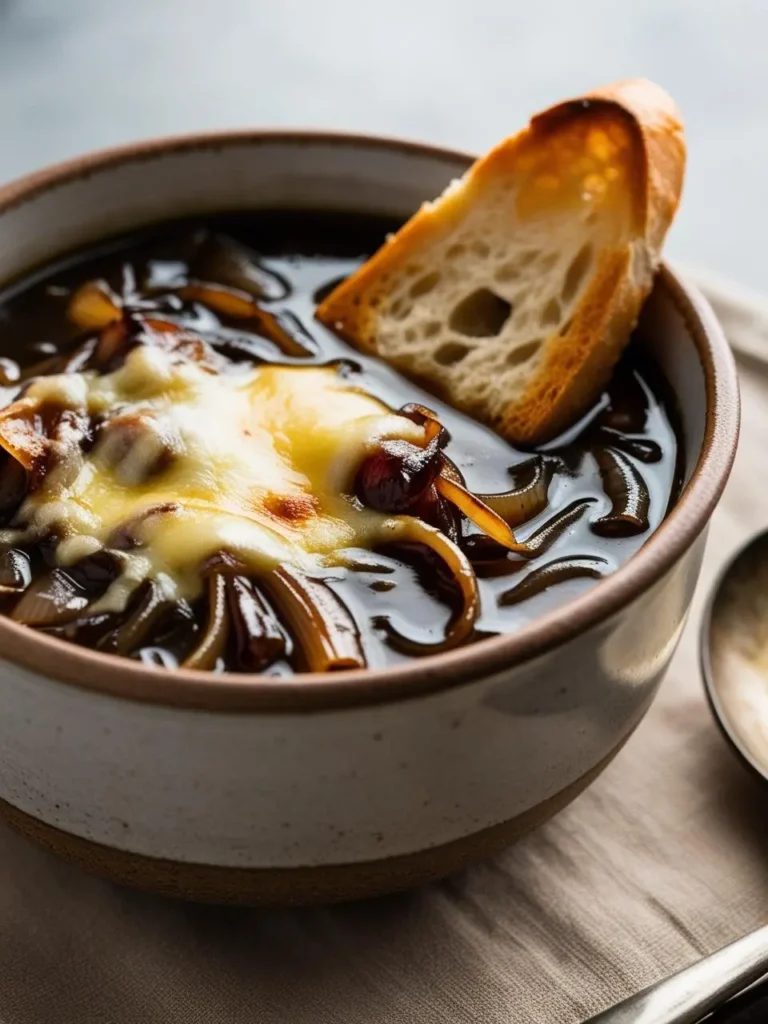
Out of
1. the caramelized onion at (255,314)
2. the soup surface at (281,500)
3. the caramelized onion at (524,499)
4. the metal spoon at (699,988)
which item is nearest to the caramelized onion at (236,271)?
the caramelized onion at (255,314)

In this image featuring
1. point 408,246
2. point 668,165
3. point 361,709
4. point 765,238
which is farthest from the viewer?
point 765,238

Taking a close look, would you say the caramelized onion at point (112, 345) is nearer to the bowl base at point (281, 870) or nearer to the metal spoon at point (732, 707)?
the bowl base at point (281, 870)

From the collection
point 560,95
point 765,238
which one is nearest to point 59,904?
point 765,238

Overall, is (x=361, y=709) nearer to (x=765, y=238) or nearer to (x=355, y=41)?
(x=765, y=238)

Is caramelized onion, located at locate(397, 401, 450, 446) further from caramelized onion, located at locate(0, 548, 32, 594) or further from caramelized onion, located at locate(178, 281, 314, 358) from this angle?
caramelized onion, located at locate(0, 548, 32, 594)

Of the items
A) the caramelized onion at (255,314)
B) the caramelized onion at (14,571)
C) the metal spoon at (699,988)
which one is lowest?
A: the metal spoon at (699,988)

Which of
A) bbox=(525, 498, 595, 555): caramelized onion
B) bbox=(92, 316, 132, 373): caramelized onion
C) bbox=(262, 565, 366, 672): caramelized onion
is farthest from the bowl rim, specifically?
bbox=(92, 316, 132, 373): caramelized onion
